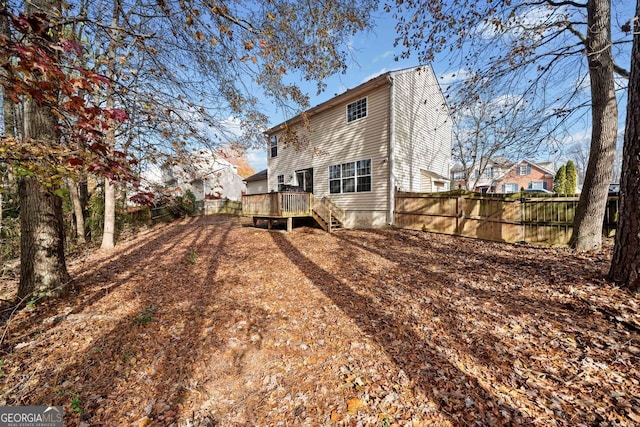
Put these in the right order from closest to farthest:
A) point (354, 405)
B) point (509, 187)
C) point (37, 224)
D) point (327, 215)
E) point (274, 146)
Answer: point (354, 405), point (37, 224), point (327, 215), point (274, 146), point (509, 187)

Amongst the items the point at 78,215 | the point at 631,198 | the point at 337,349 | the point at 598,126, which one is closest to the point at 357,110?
the point at 598,126

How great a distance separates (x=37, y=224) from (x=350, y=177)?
9.99m

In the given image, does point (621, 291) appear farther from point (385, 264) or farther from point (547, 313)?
point (385, 264)

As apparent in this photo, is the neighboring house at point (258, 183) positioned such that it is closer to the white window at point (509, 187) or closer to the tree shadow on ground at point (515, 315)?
the tree shadow on ground at point (515, 315)

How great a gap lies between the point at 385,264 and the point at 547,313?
117 inches

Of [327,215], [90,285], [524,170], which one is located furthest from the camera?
[524,170]

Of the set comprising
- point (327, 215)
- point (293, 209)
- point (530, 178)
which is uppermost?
point (530, 178)

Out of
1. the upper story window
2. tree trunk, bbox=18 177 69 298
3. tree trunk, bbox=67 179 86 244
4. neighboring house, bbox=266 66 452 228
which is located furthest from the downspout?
tree trunk, bbox=67 179 86 244

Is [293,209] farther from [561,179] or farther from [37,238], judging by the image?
[561,179]

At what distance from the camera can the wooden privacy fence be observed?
637 cm

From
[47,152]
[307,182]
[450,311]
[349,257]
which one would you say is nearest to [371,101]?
[307,182]

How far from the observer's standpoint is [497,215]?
7.45m

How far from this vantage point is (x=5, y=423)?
6.48 feet

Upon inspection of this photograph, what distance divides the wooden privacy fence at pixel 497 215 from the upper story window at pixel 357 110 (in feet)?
14.1
